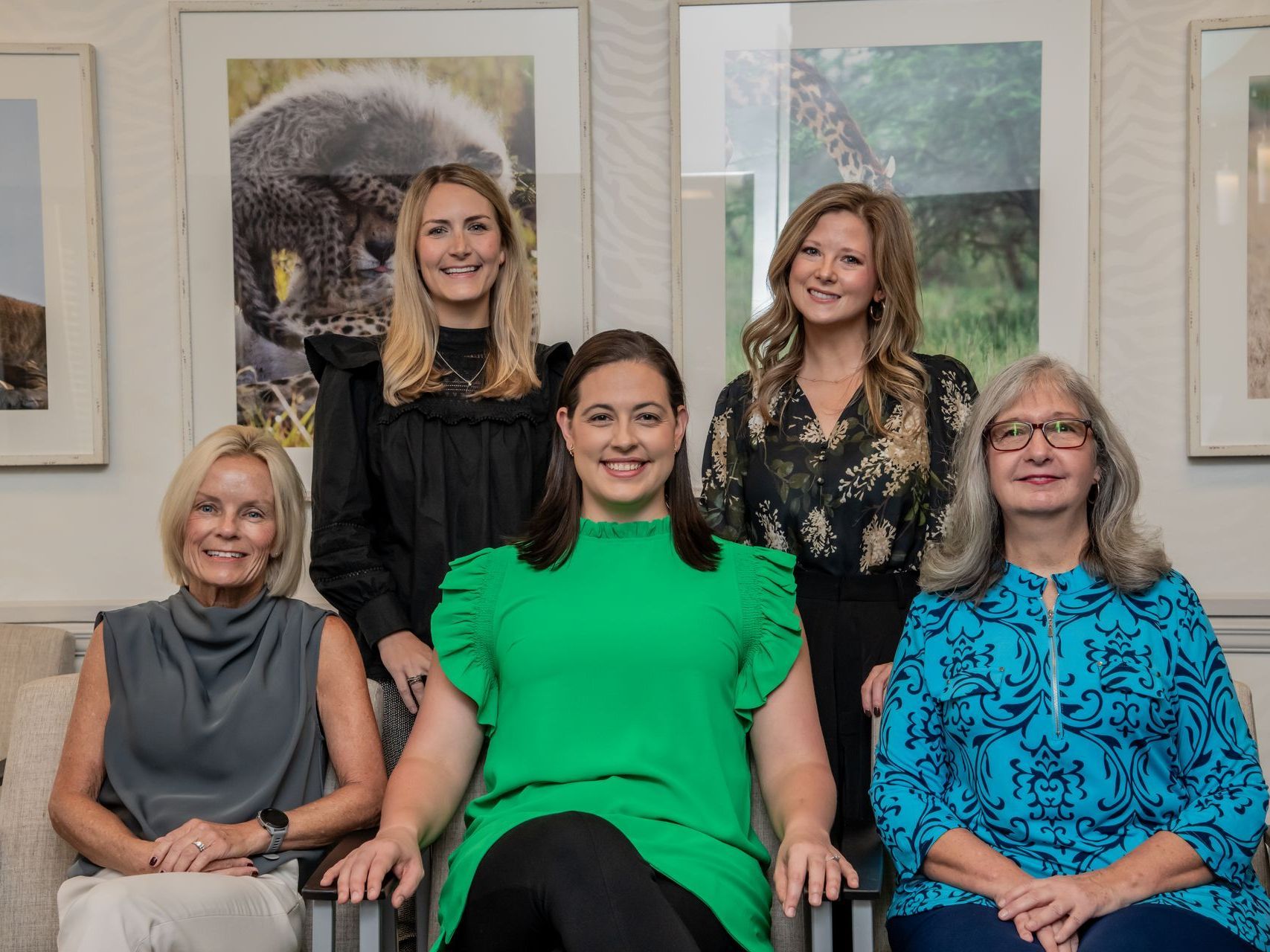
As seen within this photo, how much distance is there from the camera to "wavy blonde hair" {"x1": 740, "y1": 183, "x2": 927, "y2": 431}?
2.56 meters

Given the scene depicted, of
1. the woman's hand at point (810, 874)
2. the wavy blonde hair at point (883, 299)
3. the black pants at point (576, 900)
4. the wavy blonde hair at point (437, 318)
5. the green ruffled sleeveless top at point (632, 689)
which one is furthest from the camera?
the wavy blonde hair at point (437, 318)

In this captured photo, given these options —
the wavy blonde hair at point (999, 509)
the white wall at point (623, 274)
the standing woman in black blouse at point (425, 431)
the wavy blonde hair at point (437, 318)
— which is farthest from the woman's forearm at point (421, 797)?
the white wall at point (623, 274)

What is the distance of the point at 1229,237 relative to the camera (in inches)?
129

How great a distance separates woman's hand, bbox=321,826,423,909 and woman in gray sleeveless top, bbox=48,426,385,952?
0.89ft

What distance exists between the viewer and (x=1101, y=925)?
6.15 ft

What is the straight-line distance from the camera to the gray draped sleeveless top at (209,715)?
2.29m

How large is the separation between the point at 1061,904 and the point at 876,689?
1.78ft

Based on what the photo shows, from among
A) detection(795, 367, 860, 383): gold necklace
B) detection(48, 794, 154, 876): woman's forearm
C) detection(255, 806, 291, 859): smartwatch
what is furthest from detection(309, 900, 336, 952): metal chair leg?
detection(795, 367, 860, 383): gold necklace

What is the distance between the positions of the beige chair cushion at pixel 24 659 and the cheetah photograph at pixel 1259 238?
10.2ft

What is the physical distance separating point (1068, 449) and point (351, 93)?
2.13 m

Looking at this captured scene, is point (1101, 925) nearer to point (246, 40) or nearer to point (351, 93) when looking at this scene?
point (351, 93)

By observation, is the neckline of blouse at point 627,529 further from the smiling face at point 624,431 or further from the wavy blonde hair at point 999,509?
the wavy blonde hair at point 999,509

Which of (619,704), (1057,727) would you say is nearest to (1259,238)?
(1057,727)

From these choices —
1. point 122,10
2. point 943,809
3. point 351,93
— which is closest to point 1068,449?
point 943,809
